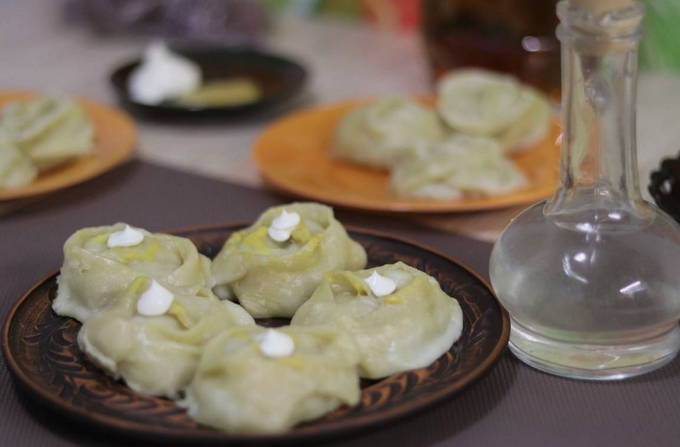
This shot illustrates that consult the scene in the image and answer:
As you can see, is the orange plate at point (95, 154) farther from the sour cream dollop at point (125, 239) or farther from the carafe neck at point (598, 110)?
the carafe neck at point (598, 110)

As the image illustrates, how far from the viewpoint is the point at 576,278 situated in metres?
0.91

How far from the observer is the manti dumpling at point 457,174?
143cm

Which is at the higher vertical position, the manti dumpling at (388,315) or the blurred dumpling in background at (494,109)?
the manti dumpling at (388,315)

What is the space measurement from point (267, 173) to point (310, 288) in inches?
18.5

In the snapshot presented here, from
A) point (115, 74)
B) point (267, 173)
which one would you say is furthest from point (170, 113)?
point (267, 173)

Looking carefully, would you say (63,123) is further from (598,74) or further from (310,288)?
(598,74)

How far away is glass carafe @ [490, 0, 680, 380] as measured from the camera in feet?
2.94

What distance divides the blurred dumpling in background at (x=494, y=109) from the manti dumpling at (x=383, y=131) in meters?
0.04

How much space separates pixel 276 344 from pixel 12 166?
0.78 m

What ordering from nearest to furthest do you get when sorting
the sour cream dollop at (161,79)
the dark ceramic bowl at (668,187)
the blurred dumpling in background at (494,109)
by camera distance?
the dark ceramic bowl at (668,187) → the blurred dumpling in background at (494,109) → the sour cream dollop at (161,79)

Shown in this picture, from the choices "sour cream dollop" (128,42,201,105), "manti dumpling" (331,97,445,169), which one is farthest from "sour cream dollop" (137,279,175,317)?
"sour cream dollop" (128,42,201,105)

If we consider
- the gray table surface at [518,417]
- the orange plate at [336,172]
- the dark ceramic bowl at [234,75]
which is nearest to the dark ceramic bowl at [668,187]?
the orange plate at [336,172]

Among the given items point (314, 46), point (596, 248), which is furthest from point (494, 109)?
point (314, 46)

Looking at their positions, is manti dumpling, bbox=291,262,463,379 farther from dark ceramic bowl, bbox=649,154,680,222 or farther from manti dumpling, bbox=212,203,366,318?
dark ceramic bowl, bbox=649,154,680,222
